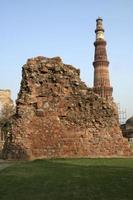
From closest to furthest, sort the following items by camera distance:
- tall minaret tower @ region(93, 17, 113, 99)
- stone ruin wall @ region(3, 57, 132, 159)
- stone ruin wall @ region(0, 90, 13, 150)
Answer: stone ruin wall @ region(3, 57, 132, 159) < stone ruin wall @ region(0, 90, 13, 150) < tall minaret tower @ region(93, 17, 113, 99)

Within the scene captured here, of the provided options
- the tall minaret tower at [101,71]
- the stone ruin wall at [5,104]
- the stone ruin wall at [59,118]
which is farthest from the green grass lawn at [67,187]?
the tall minaret tower at [101,71]

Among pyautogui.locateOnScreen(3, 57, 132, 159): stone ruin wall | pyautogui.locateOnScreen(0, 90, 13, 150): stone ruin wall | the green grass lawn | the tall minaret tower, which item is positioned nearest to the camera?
the green grass lawn

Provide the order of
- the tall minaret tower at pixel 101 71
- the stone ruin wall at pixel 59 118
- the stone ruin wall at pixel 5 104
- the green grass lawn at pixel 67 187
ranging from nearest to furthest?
the green grass lawn at pixel 67 187 → the stone ruin wall at pixel 59 118 → the stone ruin wall at pixel 5 104 → the tall minaret tower at pixel 101 71

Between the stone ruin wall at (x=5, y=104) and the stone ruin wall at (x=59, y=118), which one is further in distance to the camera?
the stone ruin wall at (x=5, y=104)

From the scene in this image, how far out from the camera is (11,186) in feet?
23.0

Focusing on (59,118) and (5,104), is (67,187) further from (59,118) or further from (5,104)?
(5,104)

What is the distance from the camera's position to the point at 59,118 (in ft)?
52.1

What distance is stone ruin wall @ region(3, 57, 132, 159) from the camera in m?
15.3

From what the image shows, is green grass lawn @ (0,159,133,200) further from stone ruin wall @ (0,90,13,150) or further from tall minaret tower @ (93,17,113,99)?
tall minaret tower @ (93,17,113,99)

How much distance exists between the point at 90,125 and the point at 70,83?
199 cm

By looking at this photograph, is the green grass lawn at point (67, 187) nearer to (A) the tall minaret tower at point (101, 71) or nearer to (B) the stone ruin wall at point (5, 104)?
(B) the stone ruin wall at point (5, 104)

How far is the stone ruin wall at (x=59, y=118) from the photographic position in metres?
15.3

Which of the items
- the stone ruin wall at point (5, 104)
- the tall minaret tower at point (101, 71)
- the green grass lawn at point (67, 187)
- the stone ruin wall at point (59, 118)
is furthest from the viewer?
A: the tall minaret tower at point (101, 71)

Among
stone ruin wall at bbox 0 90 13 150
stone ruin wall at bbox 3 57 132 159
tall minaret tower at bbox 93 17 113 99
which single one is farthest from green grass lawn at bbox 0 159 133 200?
tall minaret tower at bbox 93 17 113 99
